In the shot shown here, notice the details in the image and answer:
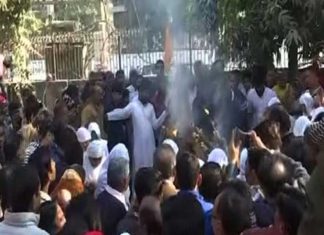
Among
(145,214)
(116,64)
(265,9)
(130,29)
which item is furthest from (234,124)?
(130,29)

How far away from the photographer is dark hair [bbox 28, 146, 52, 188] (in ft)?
19.6

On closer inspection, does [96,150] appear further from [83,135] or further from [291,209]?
[291,209]

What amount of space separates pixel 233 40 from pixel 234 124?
4.89m

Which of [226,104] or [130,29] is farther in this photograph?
[130,29]

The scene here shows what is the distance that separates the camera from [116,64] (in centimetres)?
1958

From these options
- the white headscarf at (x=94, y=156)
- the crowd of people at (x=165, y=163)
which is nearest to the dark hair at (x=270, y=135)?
the crowd of people at (x=165, y=163)

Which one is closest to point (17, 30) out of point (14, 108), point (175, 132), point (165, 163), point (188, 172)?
point (14, 108)

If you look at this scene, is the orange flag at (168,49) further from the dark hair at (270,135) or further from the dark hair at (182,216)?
the dark hair at (182,216)

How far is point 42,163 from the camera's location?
241 inches

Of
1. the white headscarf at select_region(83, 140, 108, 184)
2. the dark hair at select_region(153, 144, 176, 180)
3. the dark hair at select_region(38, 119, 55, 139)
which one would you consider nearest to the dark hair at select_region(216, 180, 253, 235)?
the dark hair at select_region(153, 144, 176, 180)

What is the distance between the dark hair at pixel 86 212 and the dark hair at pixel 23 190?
42 centimetres

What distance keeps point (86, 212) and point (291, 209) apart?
1278 mm

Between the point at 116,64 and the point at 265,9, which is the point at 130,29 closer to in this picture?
the point at 116,64

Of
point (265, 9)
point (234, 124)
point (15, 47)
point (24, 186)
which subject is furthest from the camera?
point (15, 47)
